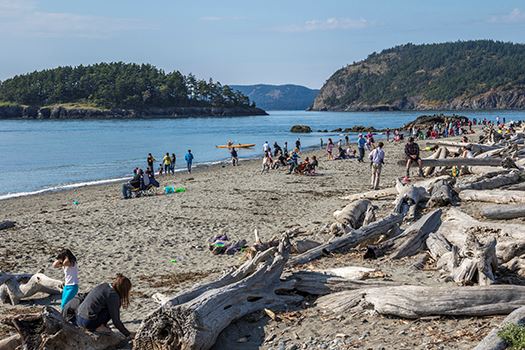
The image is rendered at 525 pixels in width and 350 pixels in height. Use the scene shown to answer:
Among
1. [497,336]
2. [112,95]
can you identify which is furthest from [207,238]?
[112,95]

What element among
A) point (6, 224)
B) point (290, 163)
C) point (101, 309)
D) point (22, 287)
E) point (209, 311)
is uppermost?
point (209, 311)

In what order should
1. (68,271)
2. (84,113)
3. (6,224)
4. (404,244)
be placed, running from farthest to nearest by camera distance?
(84,113) → (6,224) → (404,244) → (68,271)

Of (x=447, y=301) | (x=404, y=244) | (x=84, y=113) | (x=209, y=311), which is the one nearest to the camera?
(x=447, y=301)

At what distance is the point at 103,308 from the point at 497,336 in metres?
4.66

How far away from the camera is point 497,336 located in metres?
6.07

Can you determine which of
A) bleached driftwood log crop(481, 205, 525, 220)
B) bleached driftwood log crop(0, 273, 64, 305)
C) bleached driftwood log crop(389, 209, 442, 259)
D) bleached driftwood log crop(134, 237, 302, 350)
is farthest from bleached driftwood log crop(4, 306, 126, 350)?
bleached driftwood log crop(481, 205, 525, 220)

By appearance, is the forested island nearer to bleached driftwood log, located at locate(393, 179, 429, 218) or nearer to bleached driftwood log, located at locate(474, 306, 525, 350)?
bleached driftwood log, located at locate(393, 179, 429, 218)

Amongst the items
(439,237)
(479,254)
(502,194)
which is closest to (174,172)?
(502,194)

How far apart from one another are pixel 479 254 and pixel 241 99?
Answer: 185m

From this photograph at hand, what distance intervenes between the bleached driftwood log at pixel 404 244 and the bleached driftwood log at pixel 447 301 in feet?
8.91

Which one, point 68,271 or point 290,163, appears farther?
point 290,163

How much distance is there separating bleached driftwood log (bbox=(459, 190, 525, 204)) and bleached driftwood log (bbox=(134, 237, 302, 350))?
7.39 m

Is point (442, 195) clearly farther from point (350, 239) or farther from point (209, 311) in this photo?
point (209, 311)

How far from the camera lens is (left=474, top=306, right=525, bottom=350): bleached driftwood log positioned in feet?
19.5
